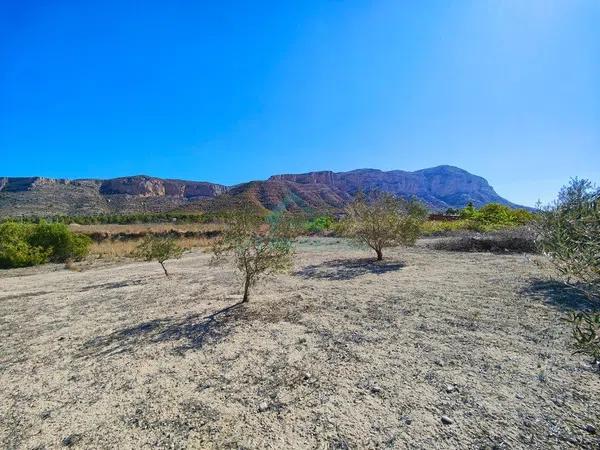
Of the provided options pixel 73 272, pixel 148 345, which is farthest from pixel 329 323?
pixel 73 272

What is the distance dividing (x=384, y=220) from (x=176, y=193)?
340 feet

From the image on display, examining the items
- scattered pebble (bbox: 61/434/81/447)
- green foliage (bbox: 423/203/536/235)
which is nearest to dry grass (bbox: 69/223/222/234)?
green foliage (bbox: 423/203/536/235)

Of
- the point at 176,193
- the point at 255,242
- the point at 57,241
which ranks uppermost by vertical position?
the point at 176,193

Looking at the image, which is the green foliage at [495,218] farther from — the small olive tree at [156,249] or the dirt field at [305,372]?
the small olive tree at [156,249]

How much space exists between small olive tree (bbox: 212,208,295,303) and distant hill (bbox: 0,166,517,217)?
21.6 ft

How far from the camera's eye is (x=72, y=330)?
5969 mm

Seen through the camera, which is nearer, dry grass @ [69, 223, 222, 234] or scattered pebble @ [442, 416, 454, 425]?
scattered pebble @ [442, 416, 454, 425]

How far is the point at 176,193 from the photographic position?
106 meters

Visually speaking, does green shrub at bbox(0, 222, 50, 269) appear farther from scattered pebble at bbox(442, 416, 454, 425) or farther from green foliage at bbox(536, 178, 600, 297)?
green foliage at bbox(536, 178, 600, 297)

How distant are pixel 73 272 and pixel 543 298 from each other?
16.1m

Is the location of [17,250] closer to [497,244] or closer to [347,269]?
[347,269]

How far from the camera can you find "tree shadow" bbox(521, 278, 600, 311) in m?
6.05

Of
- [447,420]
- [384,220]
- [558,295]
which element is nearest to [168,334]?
[447,420]

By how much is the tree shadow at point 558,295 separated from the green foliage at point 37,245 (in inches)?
759
